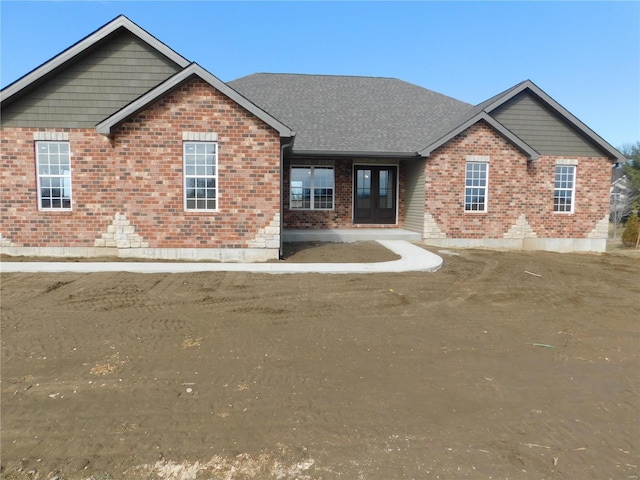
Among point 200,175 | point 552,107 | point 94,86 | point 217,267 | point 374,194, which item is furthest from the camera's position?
point 374,194

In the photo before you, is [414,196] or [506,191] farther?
[414,196]

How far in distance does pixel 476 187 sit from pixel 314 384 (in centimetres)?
1230

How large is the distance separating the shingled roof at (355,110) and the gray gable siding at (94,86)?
5485 mm

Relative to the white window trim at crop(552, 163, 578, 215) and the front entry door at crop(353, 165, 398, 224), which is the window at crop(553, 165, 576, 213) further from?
the front entry door at crop(353, 165, 398, 224)

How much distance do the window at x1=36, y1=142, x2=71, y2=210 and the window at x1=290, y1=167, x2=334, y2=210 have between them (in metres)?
7.51

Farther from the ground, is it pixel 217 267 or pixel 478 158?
pixel 478 158

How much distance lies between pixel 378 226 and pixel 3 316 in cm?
1284

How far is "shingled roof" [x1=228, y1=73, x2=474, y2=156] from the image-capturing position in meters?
15.0

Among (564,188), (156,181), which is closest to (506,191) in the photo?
(564,188)

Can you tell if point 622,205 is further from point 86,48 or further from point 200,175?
point 86,48

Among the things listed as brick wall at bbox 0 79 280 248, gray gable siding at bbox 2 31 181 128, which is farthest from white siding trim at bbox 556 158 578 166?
gray gable siding at bbox 2 31 181 128

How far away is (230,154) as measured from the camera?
34.3 ft

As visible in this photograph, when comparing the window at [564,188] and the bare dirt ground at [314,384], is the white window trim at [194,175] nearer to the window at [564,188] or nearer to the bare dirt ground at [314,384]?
the bare dirt ground at [314,384]

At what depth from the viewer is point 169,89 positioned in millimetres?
10094
